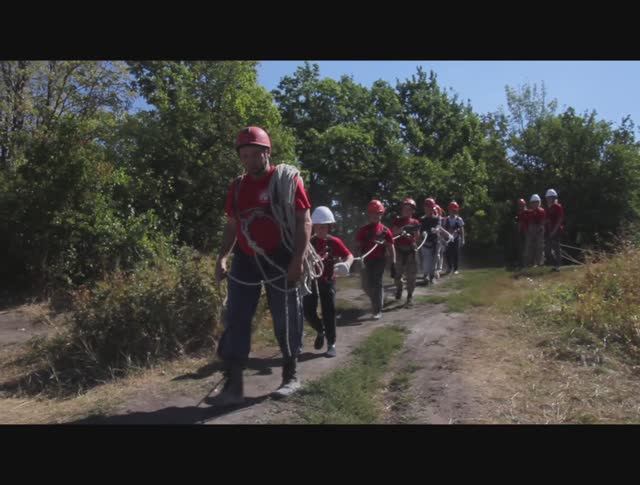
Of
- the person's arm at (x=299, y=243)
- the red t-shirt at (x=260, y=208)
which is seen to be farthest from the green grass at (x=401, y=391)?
the red t-shirt at (x=260, y=208)

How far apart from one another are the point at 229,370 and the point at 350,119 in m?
20.9

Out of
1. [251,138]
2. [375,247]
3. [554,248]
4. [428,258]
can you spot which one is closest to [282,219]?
[251,138]

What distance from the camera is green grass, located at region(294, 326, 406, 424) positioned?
442 centimetres

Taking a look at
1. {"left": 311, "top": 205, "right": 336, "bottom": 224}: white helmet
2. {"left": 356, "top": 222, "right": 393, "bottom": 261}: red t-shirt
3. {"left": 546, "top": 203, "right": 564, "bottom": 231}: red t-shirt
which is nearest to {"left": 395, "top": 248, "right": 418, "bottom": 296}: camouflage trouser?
{"left": 356, "top": 222, "right": 393, "bottom": 261}: red t-shirt

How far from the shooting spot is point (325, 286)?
657 centimetres

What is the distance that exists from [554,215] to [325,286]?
857 centimetres

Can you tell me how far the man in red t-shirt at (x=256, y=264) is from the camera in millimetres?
4566

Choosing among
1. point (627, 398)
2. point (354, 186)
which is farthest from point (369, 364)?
point (354, 186)

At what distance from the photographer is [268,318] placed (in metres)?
7.89

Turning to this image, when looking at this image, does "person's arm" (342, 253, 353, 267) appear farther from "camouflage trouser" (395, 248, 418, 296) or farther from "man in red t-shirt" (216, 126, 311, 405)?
"camouflage trouser" (395, 248, 418, 296)

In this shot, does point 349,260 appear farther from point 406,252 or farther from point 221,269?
point 406,252

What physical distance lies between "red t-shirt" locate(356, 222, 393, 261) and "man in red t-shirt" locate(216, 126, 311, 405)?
11.7 feet

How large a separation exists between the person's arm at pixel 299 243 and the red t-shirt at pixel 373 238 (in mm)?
3728

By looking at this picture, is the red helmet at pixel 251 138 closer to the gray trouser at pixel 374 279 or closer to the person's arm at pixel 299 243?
the person's arm at pixel 299 243
